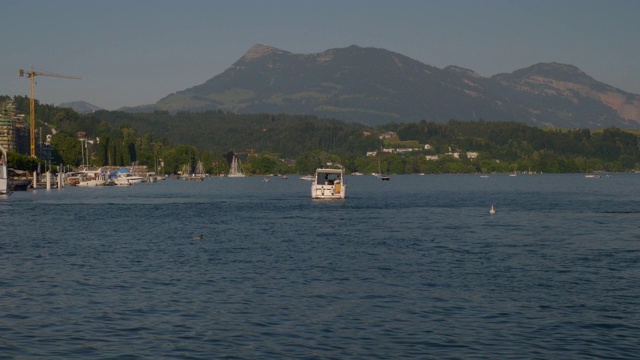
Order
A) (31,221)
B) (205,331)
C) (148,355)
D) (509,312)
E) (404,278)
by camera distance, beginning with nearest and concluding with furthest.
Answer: (148,355)
(205,331)
(509,312)
(404,278)
(31,221)

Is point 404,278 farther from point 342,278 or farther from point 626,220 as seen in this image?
point 626,220

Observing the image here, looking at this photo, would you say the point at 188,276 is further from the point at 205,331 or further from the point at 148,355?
the point at 148,355

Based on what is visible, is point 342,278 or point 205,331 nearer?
point 205,331

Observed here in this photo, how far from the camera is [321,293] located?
1709 inches

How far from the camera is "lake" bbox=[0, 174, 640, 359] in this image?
31984 mm

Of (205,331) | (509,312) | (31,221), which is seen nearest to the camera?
(205,331)

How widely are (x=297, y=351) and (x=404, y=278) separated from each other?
61.6ft

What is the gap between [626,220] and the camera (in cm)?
9875

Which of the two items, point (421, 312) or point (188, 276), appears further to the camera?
point (188, 276)

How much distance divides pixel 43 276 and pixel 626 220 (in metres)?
70.8

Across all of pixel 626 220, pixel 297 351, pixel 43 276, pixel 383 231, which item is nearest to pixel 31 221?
pixel 383 231

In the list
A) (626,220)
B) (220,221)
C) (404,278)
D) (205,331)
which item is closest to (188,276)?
(404,278)

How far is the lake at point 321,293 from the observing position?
3198 cm

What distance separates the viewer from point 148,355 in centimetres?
3027
